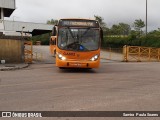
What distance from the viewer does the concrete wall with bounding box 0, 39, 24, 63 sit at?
83.0 ft

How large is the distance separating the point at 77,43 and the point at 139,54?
802 inches

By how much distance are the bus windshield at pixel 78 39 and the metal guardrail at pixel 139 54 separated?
17438 mm

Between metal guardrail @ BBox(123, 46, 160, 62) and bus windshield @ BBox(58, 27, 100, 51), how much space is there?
17438 millimetres

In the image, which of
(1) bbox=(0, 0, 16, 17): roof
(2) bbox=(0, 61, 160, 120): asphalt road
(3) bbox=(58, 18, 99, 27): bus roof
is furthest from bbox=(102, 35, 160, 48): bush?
(2) bbox=(0, 61, 160, 120): asphalt road

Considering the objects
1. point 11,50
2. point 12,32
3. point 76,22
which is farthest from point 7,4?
point 76,22

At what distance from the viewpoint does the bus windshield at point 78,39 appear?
60.3 ft

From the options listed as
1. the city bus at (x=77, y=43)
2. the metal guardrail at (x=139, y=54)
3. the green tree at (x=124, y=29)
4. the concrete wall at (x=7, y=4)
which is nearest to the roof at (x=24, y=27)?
the concrete wall at (x=7, y=4)

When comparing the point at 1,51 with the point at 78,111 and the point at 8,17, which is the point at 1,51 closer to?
the point at 78,111

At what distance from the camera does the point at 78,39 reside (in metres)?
18.5

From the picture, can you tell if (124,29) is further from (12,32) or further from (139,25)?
(12,32)

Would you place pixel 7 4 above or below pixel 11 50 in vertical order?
above

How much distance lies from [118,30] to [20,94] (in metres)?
83.5

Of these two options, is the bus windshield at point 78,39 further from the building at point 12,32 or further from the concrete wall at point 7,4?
the concrete wall at point 7,4

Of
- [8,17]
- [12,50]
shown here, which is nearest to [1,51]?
[12,50]
